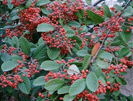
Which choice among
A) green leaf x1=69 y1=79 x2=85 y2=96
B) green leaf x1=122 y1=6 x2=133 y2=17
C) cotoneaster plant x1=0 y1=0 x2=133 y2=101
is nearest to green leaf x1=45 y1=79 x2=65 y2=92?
cotoneaster plant x1=0 y1=0 x2=133 y2=101

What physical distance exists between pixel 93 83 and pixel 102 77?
6.2 inches

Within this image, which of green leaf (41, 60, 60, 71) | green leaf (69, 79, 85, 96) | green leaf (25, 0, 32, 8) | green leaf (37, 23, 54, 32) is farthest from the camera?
green leaf (25, 0, 32, 8)

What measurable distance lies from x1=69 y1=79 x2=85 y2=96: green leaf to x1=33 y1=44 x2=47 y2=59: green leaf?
55cm

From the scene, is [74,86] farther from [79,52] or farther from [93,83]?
[79,52]

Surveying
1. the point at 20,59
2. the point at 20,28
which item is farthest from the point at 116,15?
the point at 20,28

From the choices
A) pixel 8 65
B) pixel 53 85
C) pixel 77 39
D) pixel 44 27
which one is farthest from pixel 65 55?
pixel 53 85

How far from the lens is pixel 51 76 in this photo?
1.02 m

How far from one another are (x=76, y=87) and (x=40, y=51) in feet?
1.92

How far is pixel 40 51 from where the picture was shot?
4.41ft

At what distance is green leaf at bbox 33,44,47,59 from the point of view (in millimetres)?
1341

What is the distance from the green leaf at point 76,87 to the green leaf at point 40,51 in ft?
1.81

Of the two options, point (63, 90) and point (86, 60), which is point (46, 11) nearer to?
point (86, 60)

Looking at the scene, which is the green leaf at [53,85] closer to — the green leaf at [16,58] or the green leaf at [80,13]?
the green leaf at [16,58]

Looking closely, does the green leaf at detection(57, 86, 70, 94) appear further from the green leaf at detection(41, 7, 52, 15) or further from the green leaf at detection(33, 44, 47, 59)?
the green leaf at detection(41, 7, 52, 15)
